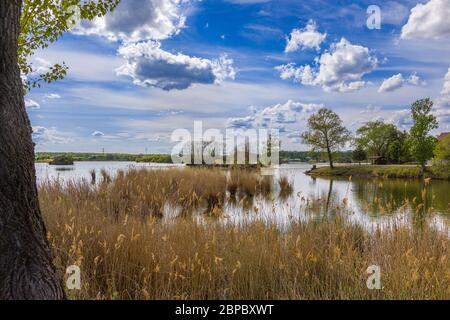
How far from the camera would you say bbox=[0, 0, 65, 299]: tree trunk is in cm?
247

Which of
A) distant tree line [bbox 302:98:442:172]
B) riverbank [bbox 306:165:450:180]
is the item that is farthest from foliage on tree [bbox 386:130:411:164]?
riverbank [bbox 306:165:450:180]

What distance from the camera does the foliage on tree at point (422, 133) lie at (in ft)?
135

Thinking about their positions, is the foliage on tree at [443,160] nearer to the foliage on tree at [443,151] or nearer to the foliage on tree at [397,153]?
the foliage on tree at [443,151]

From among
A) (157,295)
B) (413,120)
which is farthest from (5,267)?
(413,120)

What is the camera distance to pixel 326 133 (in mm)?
52281

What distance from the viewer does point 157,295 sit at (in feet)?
12.1

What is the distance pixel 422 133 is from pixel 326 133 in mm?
13303

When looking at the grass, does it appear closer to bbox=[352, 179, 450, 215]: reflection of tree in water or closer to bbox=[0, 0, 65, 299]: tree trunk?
bbox=[352, 179, 450, 215]: reflection of tree in water

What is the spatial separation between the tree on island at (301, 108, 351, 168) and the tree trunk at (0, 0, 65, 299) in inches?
2034

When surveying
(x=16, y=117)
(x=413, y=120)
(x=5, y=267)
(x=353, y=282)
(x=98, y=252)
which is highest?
(x=413, y=120)

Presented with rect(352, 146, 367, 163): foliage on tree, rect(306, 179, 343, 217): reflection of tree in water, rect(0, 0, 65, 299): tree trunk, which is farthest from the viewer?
rect(352, 146, 367, 163): foliage on tree

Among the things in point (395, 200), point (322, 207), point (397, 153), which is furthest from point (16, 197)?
point (397, 153)
